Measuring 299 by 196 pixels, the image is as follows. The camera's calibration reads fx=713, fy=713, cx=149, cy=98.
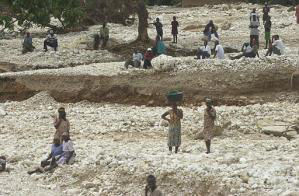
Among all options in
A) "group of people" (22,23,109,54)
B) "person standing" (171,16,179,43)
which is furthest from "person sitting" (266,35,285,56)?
"group of people" (22,23,109,54)

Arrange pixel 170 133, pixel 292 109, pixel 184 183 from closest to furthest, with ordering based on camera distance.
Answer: pixel 184 183 → pixel 170 133 → pixel 292 109

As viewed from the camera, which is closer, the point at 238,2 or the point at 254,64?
the point at 254,64

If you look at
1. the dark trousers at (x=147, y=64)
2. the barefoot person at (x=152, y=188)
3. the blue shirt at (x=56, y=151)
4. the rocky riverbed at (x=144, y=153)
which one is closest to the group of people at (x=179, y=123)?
the rocky riverbed at (x=144, y=153)

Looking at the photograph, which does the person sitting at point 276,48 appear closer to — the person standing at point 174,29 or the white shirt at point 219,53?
the white shirt at point 219,53

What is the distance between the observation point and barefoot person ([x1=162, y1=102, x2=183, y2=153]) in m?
14.6

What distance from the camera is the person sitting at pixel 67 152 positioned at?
1530cm

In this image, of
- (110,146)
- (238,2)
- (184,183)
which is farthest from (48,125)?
(238,2)

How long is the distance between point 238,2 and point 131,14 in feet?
30.7

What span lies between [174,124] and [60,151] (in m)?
2.66

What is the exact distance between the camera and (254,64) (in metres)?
21.3

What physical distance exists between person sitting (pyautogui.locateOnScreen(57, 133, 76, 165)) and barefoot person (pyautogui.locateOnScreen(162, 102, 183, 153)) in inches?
84.0

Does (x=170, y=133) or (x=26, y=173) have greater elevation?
(x=170, y=133)

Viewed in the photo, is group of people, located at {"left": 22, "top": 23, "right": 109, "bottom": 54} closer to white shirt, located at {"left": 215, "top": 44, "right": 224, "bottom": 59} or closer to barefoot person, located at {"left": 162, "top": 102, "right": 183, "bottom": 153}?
white shirt, located at {"left": 215, "top": 44, "right": 224, "bottom": 59}

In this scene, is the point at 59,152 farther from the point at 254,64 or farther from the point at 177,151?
the point at 254,64
